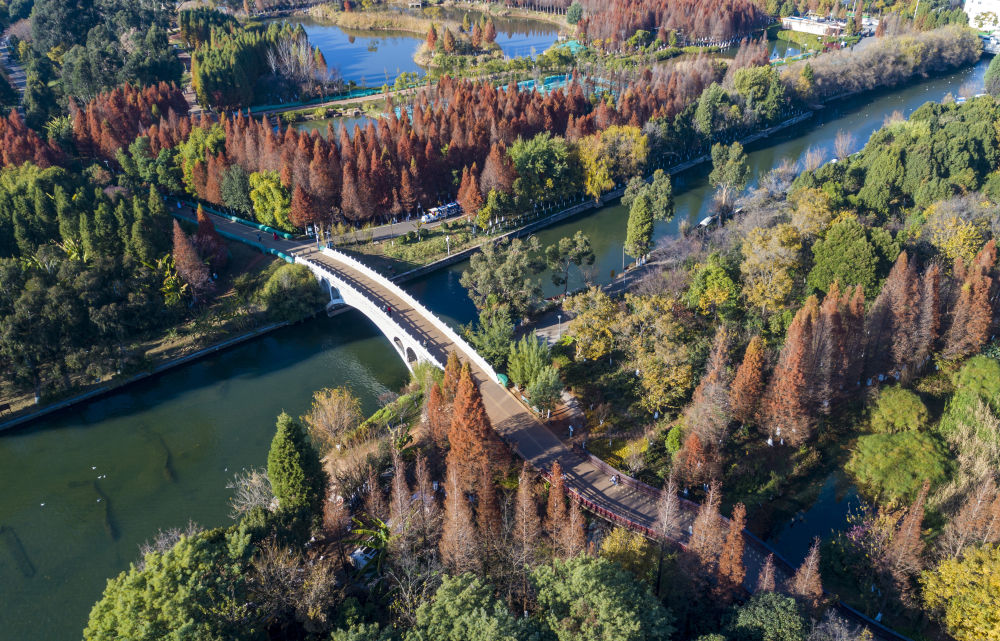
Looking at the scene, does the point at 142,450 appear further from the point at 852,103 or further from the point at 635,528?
the point at 852,103

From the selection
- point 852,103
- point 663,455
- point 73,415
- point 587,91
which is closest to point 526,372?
point 663,455

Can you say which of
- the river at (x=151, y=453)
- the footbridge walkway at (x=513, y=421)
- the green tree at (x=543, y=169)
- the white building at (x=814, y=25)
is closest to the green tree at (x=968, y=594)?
the footbridge walkway at (x=513, y=421)

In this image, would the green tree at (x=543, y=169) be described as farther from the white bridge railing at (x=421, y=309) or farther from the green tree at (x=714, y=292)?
the green tree at (x=714, y=292)

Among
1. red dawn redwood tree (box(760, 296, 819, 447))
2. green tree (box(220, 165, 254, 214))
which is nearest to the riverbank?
green tree (box(220, 165, 254, 214))

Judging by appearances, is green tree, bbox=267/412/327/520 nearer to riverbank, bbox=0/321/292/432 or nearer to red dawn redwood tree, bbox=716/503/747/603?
red dawn redwood tree, bbox=716/503/747/603

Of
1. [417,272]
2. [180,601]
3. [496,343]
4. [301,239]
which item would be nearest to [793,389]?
[496,343]
